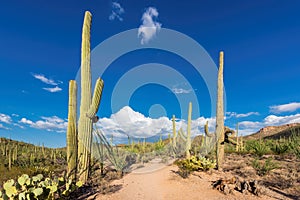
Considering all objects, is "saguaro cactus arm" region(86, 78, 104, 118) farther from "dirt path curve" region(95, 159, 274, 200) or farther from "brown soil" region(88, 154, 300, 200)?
"dirt path curve" region(95, 159, 274, 200)

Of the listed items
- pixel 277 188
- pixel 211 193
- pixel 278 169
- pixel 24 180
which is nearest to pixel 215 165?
pixel 278 169

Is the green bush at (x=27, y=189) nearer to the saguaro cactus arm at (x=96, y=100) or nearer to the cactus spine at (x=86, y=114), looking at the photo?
the cactus spine at (x=86, y=114)

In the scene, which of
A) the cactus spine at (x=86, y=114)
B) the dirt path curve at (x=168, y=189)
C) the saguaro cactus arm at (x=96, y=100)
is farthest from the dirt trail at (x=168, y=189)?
the saguaro cactus arm at (x=96, y=100)

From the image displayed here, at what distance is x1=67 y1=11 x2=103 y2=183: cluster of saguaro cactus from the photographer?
19.4 ft

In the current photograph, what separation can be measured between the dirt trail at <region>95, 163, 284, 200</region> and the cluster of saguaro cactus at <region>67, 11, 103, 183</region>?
106cm

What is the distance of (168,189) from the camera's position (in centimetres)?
601

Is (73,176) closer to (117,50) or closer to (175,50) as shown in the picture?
(117,50)

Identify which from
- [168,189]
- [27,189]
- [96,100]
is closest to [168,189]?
[168,189]

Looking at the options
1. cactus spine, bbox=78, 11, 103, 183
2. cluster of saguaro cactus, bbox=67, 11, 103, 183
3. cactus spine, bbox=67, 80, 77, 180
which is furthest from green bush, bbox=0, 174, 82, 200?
cactus spine, bbox=78, 11, 103, 183

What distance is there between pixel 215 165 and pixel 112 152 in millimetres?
3368

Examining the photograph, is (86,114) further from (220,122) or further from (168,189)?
(220,122)

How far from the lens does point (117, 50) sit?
9.38 metres

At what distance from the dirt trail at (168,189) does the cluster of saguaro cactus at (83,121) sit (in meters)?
1.06

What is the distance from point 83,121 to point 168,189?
8.33 feet
